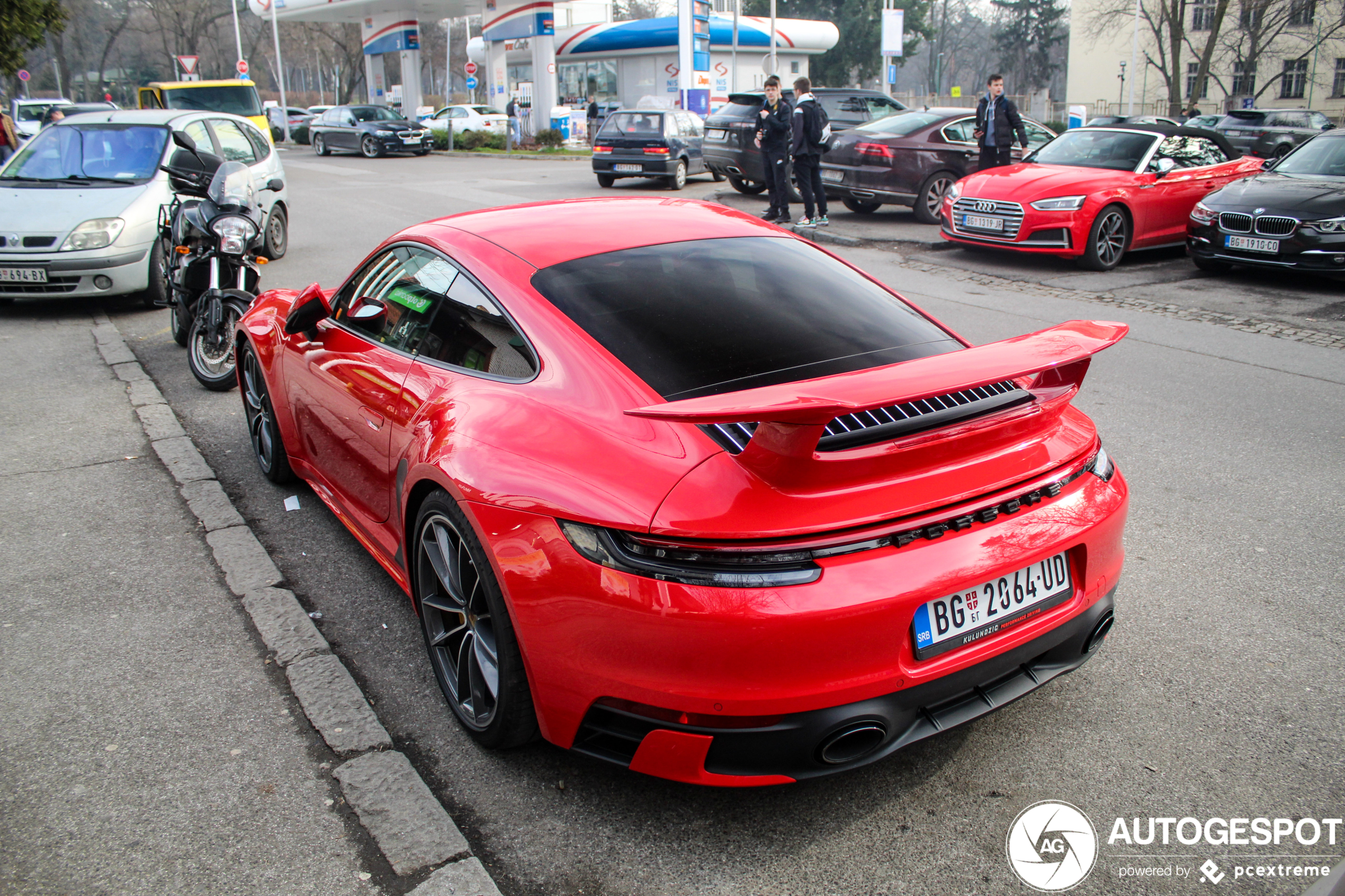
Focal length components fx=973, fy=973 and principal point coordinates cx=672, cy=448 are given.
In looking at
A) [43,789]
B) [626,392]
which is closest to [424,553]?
[626,392]

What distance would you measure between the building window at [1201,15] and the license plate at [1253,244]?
53800 mm

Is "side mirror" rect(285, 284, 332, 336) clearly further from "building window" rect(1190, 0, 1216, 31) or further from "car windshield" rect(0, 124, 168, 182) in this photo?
"building window" rect(1190, 0, 1216, 31)

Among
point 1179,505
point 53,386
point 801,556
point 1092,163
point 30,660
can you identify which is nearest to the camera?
A: point 801,556

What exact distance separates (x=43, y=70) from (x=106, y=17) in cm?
2243

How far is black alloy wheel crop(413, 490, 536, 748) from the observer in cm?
252

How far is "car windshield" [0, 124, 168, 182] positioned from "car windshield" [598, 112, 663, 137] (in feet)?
38.3

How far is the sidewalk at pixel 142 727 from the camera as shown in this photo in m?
2.38

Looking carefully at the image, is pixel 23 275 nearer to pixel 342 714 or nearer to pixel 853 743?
pixel 342 714

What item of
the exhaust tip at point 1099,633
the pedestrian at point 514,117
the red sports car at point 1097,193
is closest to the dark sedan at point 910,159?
the red sports car at point 1097,193

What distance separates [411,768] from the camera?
2.69m

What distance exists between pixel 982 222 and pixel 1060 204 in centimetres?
87

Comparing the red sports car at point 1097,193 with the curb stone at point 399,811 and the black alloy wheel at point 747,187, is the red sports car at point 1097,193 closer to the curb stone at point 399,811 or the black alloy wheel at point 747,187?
the black alloy wheel at point 747,187

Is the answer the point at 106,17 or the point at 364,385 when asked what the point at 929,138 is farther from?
the point at 106,17

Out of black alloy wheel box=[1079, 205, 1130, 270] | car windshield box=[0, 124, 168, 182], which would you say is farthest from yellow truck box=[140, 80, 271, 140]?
black alloy wheel box=[1079, 205, 1130, 270]
